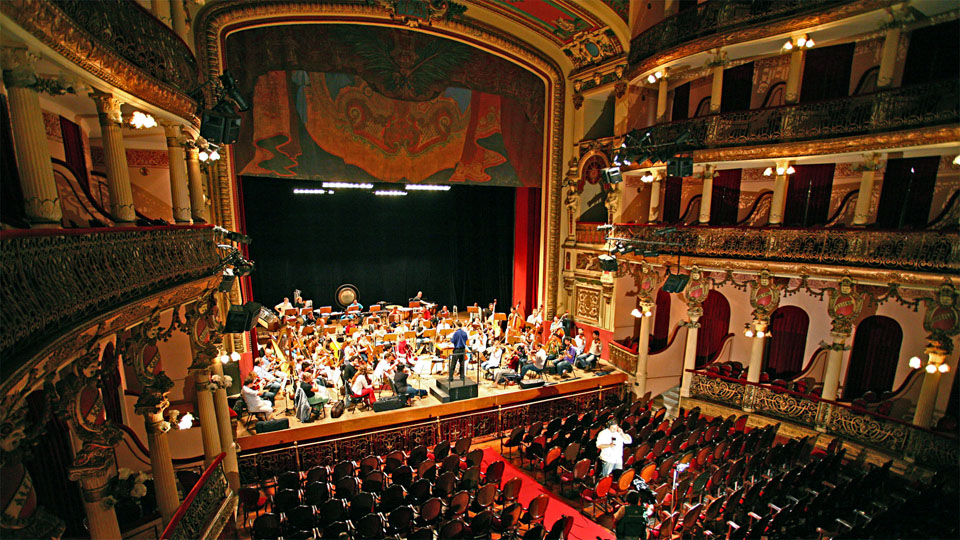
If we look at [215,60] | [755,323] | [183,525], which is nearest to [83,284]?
[183,525]

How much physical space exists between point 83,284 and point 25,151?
4.57ft

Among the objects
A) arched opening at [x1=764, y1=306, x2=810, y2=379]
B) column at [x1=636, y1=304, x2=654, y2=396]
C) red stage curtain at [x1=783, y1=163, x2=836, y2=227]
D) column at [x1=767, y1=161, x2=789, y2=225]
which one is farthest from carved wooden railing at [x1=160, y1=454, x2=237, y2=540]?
arched opening at [x1=764, y1=306, x2=810, y2=379]

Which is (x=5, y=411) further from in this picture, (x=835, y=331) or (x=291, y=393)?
(x=835, y=331)

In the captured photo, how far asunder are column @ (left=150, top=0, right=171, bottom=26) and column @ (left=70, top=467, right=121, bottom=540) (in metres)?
6.53

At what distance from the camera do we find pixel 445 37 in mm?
15188

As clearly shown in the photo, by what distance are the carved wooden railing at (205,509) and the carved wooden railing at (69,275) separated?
3.33 metres

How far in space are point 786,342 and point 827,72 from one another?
27.8ft

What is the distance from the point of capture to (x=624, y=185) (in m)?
15.8

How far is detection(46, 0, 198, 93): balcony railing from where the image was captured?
15.2 feet

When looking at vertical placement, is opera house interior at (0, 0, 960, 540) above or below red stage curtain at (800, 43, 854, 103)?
below

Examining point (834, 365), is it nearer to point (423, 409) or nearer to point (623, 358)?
point (623, 358)

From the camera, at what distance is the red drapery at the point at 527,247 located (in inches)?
744

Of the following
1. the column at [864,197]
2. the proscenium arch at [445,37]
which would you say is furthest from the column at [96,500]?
the column at [864,197]

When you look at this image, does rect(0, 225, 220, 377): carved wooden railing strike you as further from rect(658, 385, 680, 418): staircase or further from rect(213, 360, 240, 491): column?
rect(658, 385, 680, 418): staircase
